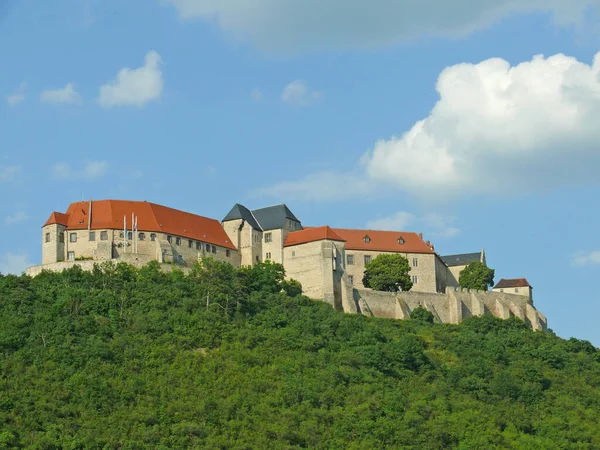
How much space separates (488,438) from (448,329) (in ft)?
67.9

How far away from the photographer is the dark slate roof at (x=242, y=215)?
105m

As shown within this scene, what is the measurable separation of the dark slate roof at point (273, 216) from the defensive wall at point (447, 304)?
9.10 metres

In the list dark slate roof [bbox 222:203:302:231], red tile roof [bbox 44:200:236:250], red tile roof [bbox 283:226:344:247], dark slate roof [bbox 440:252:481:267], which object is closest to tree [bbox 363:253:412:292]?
red tile roof [bbox 283:226:344:247]

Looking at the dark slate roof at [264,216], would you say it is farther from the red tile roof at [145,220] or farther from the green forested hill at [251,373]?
the green forested hill at [251,373]

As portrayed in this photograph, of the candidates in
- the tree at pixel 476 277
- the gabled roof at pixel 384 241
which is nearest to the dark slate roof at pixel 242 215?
the gabled roof at pixel 384 241

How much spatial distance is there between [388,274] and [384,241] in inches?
229

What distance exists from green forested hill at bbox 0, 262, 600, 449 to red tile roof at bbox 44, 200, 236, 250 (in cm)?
691

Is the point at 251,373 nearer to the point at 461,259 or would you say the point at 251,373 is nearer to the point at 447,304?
the point at 447,304

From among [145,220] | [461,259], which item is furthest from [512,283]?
[145,220]

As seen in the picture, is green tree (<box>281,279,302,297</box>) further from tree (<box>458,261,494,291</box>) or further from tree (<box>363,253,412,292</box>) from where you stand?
tree (<box>458,261,494,291</box>)

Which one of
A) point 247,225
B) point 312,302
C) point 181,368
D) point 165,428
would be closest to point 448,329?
point 312,302

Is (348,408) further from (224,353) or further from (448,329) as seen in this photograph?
(448,329)

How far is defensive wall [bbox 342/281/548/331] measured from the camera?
9844 centimetres

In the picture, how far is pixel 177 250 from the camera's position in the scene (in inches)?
3861
